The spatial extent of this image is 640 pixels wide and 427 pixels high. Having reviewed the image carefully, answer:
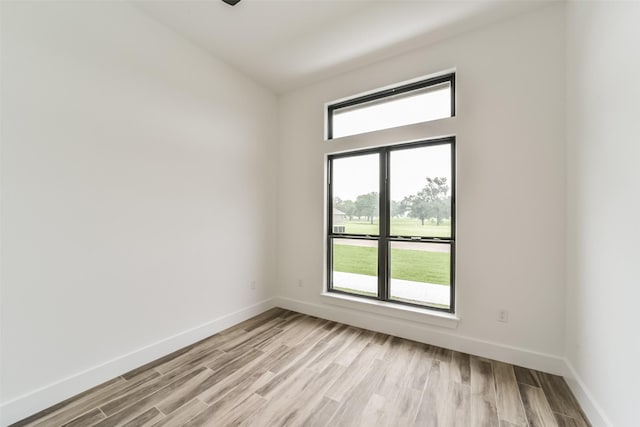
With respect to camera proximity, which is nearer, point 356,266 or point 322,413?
point 322,413

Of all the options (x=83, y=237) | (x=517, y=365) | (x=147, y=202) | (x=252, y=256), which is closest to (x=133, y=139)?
(x=147, y=202)

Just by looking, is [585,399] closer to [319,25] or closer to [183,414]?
[183,414]

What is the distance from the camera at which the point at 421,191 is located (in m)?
2.77

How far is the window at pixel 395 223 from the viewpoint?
2658mm

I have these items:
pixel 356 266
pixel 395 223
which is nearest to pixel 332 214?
pixel 356 266

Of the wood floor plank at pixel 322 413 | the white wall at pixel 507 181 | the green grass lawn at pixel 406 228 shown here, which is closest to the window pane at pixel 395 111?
the white wall at pixel 507 181

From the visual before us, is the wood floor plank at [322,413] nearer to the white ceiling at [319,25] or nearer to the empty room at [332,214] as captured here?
the empty room at [332,214]

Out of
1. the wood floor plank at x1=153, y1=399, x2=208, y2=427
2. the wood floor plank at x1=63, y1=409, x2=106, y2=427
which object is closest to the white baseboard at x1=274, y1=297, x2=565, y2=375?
the wood floor plank at x1=153, y1=399, x2=208, y2=427

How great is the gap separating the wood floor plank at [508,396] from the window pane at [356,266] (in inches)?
51.7

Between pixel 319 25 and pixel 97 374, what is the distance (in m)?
3.50

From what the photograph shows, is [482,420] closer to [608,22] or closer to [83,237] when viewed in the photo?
[608,22]

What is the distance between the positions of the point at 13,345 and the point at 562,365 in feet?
12.9

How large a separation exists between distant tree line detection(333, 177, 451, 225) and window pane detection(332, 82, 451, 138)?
0.74 m

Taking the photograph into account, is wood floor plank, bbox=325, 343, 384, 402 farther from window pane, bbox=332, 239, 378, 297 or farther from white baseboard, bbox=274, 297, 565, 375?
window pane, bbox=332, 239, 378, 297
